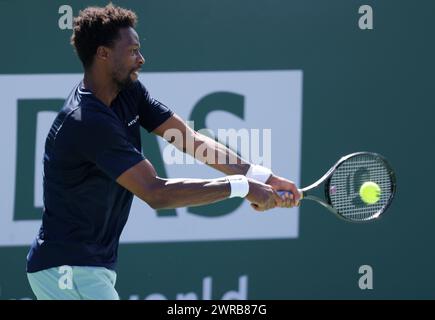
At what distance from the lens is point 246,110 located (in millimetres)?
5492

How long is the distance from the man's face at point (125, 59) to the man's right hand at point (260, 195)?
2.19 ft

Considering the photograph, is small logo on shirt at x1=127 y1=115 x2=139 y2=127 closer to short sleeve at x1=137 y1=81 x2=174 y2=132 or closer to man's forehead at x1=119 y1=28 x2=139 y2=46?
short sleeve at x1=137 y1=81 x2=174 y2=132

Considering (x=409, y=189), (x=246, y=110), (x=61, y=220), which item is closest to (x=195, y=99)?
(x=246, y=110)

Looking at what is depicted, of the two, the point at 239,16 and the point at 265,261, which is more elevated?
the point at 239,16

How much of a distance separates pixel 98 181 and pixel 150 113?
0.54 metres

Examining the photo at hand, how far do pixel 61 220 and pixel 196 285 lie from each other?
182 centimetres

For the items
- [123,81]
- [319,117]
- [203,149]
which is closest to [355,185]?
[203,149]

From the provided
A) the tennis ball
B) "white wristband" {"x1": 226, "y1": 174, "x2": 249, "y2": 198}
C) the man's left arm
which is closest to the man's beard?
the man's left arm

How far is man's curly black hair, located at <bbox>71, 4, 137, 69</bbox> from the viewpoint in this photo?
3.87 m

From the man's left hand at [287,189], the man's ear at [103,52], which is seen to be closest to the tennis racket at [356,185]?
the man's left hand at [287,189]

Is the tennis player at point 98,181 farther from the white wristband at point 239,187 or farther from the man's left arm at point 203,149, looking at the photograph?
the man's left arm at point 203,149

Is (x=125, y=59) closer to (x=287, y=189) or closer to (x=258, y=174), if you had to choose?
(x=258, y=174)

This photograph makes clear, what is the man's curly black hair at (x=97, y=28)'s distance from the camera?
3873mm

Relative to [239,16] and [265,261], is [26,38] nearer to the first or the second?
[239,16]
